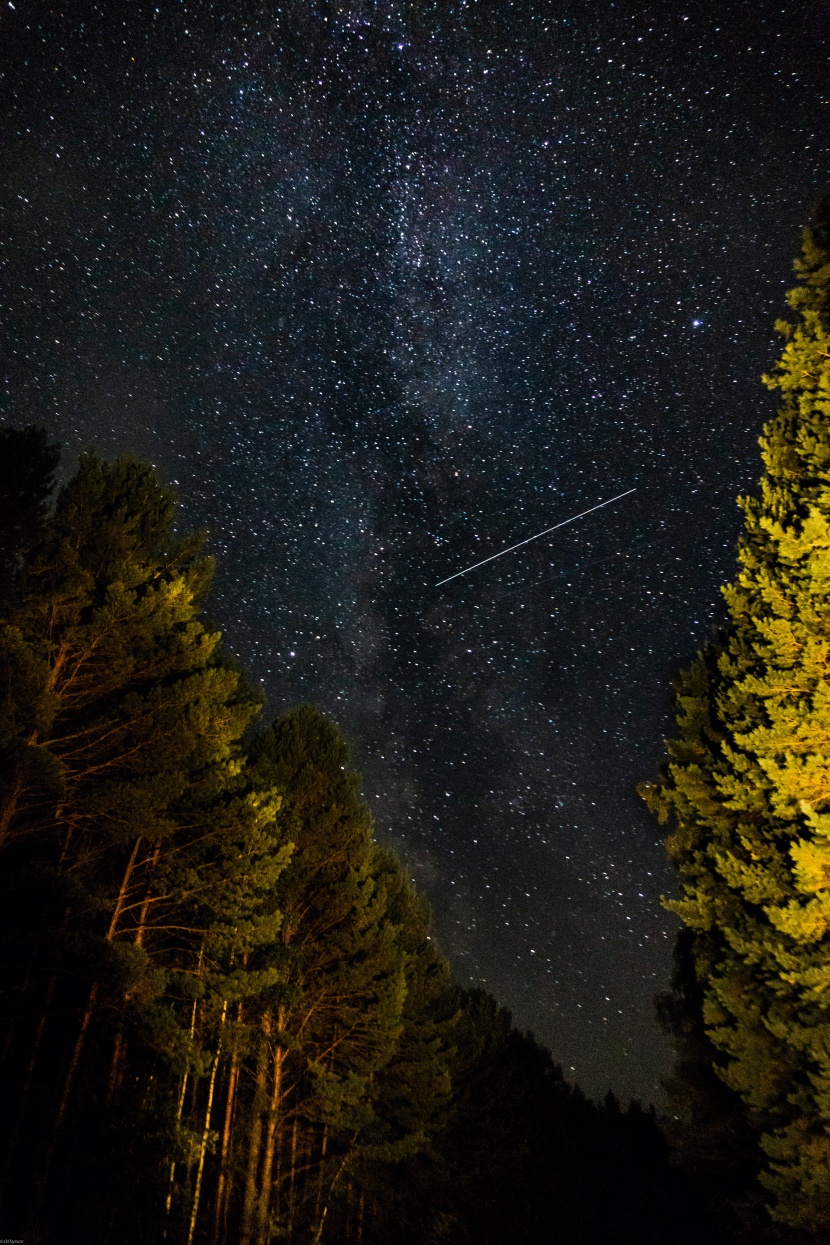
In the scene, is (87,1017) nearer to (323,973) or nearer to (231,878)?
(231,878)

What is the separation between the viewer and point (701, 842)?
1221 cm

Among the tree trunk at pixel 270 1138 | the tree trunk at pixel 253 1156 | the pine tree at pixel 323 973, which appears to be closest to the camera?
the tree trunk at pixel 253 1156

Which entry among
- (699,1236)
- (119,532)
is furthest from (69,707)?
(699,1236)

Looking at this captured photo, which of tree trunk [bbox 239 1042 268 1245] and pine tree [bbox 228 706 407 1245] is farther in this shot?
pine tree [bbox 228 706 407 1245]

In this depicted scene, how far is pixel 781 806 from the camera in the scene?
8797 mm

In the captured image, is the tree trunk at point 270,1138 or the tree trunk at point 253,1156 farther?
the tree trunk at point 270,1138

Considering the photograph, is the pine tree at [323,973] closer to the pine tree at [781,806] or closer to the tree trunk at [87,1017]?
the tree trunk at [87,1017]

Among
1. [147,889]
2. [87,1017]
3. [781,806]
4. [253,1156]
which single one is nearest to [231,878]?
[147,889]

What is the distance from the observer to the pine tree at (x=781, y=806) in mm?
8492

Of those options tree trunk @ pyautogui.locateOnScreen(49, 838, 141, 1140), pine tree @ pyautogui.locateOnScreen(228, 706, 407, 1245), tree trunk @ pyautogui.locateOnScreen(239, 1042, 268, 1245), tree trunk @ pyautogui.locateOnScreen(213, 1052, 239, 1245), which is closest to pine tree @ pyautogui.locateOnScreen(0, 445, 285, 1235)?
tree trunk @ pyautogui.locateOnScreen(49, 838, 141, 1140)

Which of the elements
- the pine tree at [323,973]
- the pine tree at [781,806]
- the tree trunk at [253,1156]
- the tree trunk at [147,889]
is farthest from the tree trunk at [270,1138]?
the pine tree at [781,806]

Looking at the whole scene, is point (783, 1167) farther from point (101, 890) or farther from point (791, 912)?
point (101, 890)

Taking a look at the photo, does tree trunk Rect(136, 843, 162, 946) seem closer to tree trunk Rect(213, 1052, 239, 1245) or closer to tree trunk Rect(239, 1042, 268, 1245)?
tree trunk Rect(213, 1052, 239, 1245)

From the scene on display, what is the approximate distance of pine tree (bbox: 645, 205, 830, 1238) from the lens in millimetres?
8492
